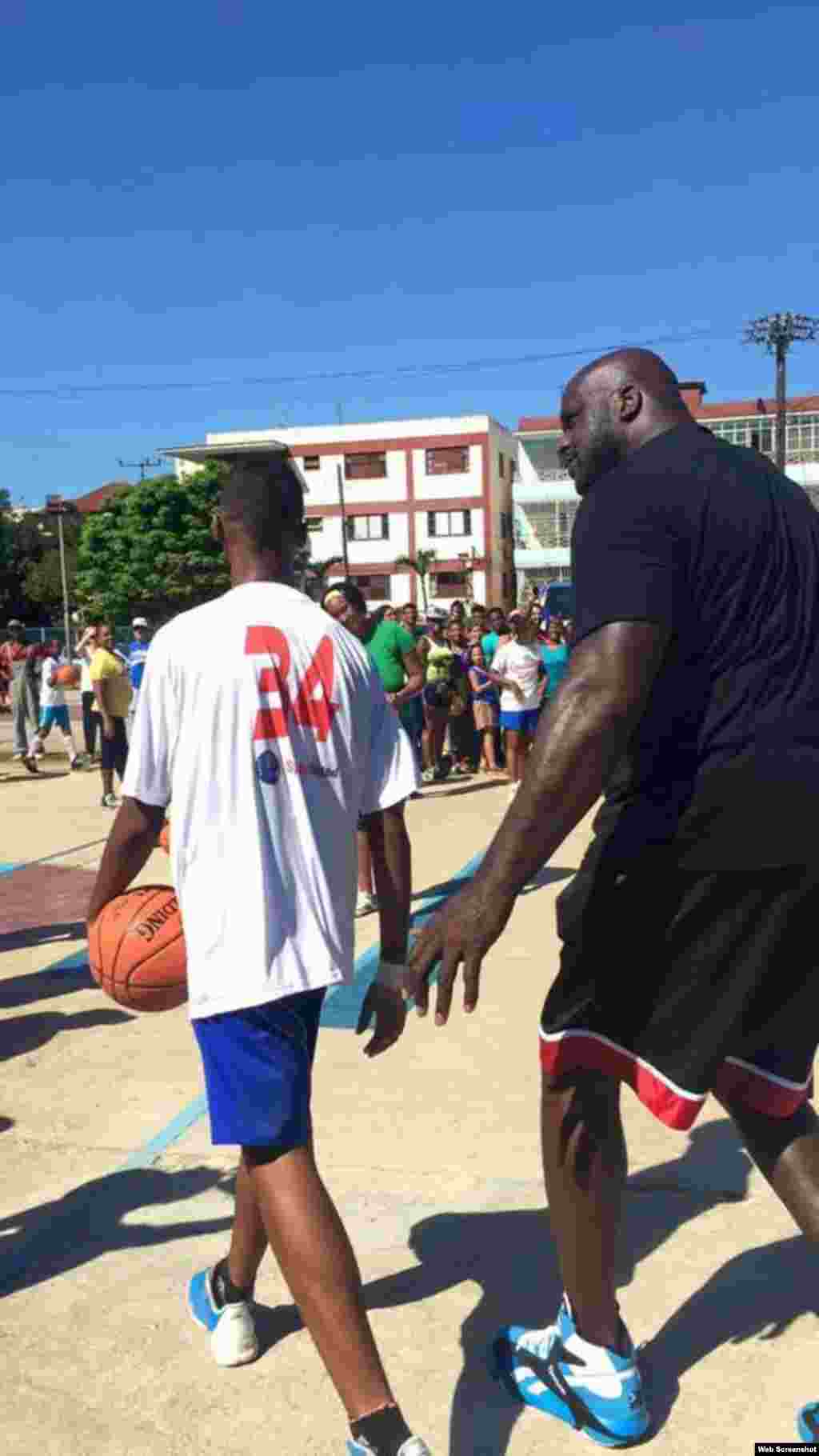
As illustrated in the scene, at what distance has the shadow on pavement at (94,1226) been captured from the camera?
3314 mm

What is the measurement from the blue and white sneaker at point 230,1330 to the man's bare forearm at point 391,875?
87cm

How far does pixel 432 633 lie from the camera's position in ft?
50.7

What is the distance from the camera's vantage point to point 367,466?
67500 mm

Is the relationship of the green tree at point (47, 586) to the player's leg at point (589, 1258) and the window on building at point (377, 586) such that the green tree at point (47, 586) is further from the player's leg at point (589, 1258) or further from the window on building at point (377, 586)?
the player's leg at point (589, 1258)

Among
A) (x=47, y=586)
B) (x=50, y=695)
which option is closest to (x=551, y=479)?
(x=47, y=586)

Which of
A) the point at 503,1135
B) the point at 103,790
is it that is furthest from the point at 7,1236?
the point at 103,790

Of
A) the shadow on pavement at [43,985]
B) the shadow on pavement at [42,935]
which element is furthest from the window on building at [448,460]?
the shadow on pavement at [43,985]

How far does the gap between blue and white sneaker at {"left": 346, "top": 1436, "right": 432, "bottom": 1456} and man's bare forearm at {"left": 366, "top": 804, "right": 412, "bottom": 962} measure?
36.2 inches

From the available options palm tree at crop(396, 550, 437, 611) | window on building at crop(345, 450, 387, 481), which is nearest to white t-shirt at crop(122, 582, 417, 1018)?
palm tree at crop(396, 550, 437, 611)

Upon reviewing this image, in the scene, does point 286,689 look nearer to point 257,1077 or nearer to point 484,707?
point 257,1077

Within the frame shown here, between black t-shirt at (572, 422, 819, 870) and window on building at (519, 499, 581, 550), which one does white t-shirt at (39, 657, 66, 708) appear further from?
window on building at (519, 499, 581, 550)

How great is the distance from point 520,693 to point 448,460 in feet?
186

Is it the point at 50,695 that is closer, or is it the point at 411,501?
the point at 50,695

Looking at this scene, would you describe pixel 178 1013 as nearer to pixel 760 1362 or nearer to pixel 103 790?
pixel 760 1362
